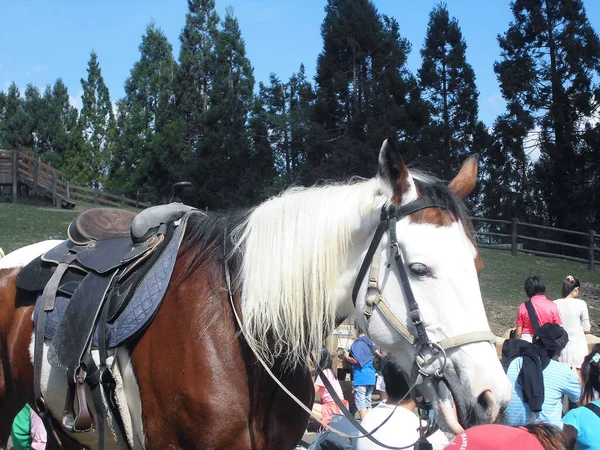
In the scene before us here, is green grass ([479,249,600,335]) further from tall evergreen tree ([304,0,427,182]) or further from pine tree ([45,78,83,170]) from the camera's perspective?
pine tree ([45,78,83,170])

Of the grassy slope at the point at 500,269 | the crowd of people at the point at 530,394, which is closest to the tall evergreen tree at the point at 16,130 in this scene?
the grassy slope at the point at 500,269

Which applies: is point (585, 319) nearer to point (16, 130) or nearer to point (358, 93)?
point (358, 93)

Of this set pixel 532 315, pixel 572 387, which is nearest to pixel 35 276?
pixel 572 387

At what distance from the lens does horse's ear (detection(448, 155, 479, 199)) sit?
2.42 meters

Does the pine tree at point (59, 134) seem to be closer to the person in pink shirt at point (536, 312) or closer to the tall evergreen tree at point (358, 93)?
the tall evergreen tree at point (358, 93)

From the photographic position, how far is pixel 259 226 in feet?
8.05

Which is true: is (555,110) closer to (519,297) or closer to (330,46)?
(330,46)

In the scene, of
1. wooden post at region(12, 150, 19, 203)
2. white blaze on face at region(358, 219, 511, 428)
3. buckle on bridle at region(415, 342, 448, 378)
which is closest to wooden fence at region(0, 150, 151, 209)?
wooden post at region(12, 150, 19, 203)

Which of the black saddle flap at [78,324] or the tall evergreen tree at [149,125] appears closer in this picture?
the black saddle flap at [78,324]

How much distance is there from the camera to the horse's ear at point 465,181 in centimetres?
242

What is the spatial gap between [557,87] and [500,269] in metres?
12.7

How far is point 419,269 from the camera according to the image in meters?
2.07

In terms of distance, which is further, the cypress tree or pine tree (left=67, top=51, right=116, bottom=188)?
pine tree (left=67, top=51, right=116, bottom=188)

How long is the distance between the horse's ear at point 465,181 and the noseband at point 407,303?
29cm
